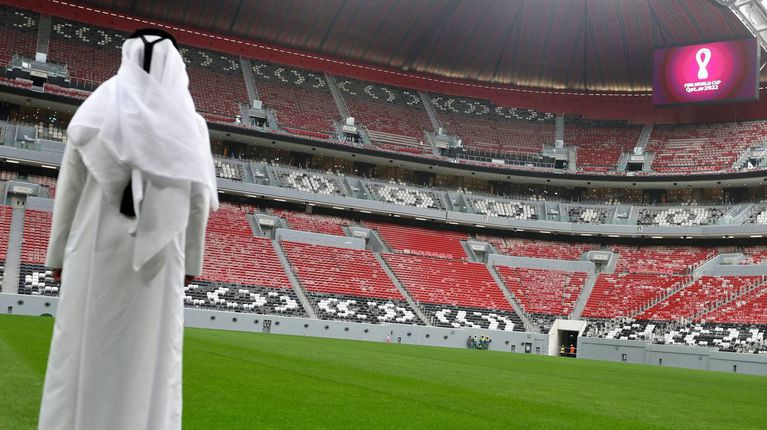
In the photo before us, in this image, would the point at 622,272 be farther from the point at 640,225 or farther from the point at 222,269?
the point at 222,269

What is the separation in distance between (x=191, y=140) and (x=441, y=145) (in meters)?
57.4

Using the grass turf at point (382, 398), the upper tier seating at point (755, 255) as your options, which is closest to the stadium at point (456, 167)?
the upper tier seating at point (755, 255)

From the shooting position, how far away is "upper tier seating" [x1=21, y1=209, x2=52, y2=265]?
37688mm

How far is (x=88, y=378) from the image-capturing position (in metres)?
3.81

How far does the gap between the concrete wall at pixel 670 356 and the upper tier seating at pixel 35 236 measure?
3060 centimetres

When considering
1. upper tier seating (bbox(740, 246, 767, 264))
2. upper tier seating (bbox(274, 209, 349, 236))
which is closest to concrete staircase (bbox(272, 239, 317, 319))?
upper tier seating (bbox(274, 209, 349, 236))

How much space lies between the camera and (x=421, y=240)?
5588cm

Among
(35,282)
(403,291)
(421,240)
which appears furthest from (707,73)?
(35,282)

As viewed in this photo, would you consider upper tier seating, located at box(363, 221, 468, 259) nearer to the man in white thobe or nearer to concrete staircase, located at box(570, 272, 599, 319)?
concrete staircase, located at box(570, 272, 599, 319)

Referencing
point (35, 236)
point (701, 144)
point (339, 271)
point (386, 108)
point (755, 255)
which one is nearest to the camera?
point (35, 236)

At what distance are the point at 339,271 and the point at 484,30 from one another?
84.4ft

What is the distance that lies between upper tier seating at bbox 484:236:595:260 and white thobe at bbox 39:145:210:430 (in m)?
53.6

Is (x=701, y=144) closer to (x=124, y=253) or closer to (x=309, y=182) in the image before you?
(x=309, y=182)

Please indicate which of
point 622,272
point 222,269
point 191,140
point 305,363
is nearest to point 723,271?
point 622,272
